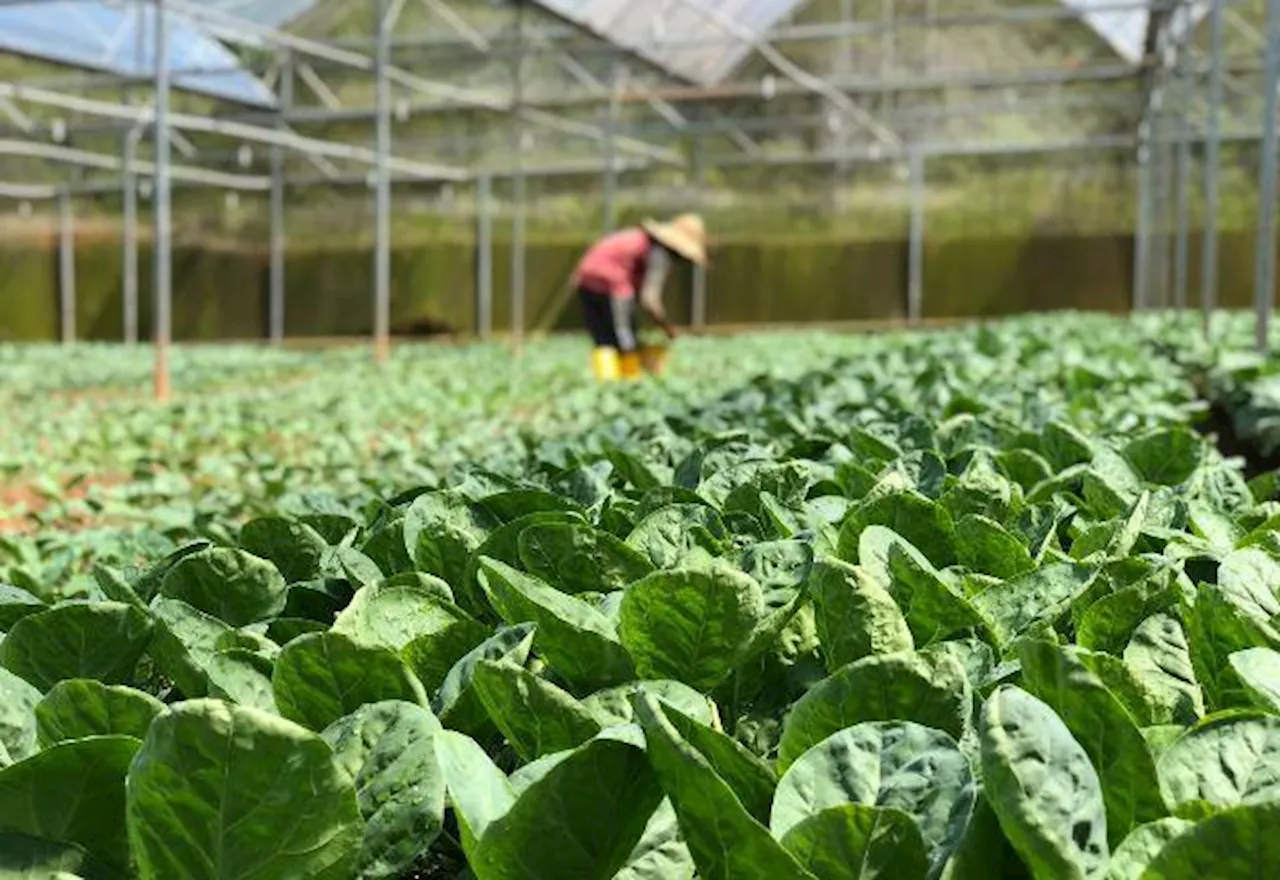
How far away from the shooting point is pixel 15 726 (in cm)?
140

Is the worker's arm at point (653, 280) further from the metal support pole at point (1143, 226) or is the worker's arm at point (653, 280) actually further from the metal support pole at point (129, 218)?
the metal support pole at point (1143, 226)

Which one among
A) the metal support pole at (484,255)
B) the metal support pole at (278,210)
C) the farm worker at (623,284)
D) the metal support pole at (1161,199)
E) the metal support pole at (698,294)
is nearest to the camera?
the farm worker at (623,284)

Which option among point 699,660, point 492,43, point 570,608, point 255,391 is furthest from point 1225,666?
point 492,43

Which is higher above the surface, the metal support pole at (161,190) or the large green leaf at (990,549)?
the metal support pole at (161,190)

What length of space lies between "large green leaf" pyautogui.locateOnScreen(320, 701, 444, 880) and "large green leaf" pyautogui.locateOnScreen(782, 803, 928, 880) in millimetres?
298

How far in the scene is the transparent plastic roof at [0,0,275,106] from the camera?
2109 cm

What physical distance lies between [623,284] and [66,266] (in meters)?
15.8

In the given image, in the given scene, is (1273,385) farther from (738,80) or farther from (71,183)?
(71,183)

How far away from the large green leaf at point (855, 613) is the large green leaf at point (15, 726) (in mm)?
738

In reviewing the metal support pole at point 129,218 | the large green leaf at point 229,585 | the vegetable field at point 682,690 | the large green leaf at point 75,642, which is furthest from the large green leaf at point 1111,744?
the metal support pole at point 129,218

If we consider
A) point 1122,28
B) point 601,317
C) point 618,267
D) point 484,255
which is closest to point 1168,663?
point 601,317

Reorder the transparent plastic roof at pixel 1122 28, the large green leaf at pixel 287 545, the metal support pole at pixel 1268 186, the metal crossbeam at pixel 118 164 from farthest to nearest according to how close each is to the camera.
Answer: the transparent plastic roof at pixel 1122 28 < the metal crossbeam at pixel 118 164 < the metal support pole at pixel 1268 186 < the large green leaf at pixel 287 545

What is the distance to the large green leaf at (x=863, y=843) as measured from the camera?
1084 mm

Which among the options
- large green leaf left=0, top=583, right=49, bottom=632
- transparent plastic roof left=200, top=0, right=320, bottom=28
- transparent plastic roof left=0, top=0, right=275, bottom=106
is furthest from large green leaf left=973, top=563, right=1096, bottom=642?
transparent plastic roof left=200, top=0, right=320, bottom=28
